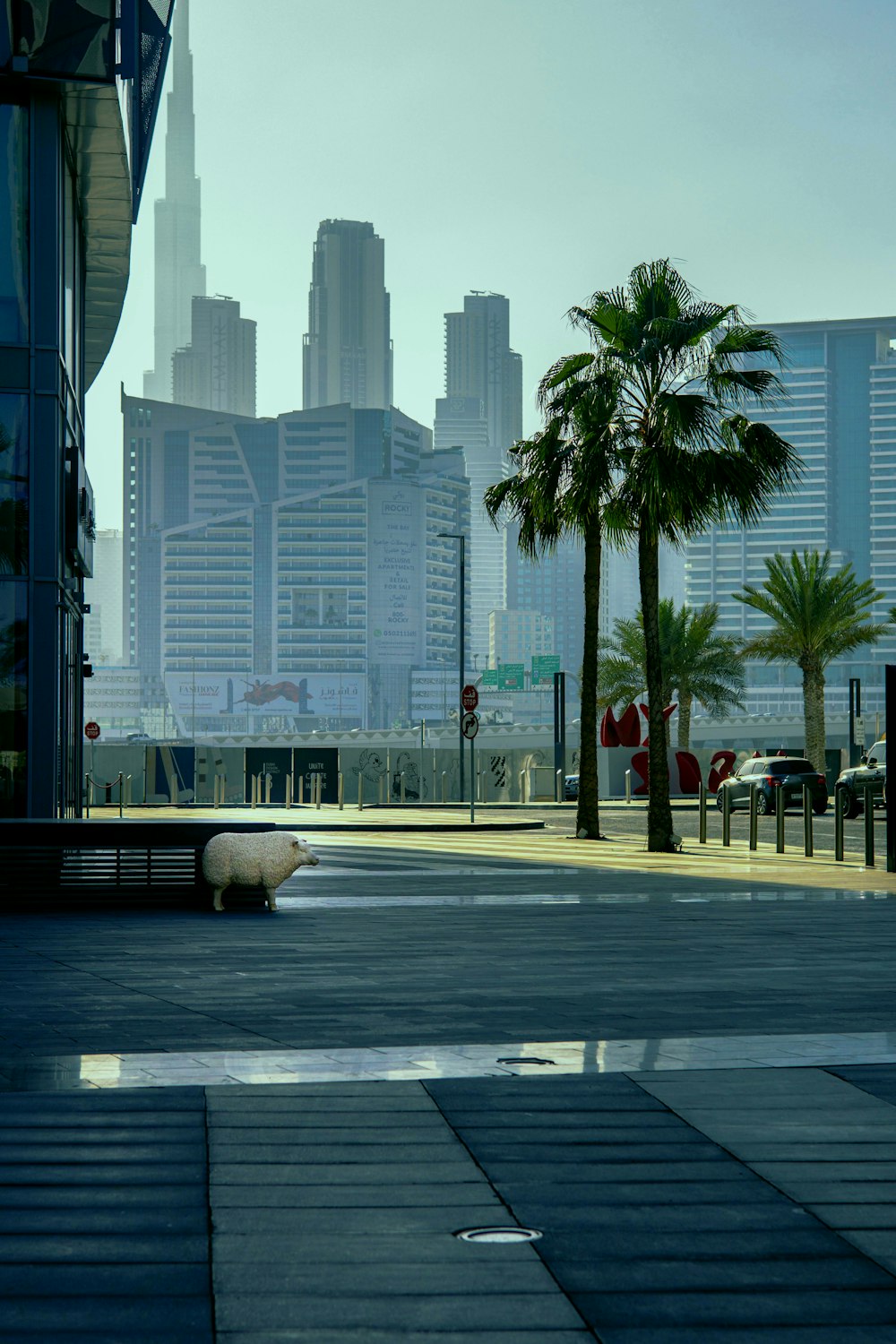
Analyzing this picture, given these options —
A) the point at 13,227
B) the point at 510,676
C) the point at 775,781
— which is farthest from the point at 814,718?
the point at 510,676

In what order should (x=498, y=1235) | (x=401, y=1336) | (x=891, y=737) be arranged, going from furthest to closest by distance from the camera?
1. (x=891, y=737)
2. (x=498, y=1235)
3. (x=401, y=1336)

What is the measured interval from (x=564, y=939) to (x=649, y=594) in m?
12.0

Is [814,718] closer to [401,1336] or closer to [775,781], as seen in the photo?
[775,781]

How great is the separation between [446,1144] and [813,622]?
49.4m

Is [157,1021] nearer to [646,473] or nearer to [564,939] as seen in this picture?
[564,939]

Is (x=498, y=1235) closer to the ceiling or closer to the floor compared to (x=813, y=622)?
closer to the floor

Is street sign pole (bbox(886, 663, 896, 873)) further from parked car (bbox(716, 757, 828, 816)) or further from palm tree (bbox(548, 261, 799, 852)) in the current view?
parked car (bbox(716, 757, 828, 816))

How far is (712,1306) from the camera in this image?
351 centimetres

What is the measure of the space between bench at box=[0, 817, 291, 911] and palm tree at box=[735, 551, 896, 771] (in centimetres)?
4032

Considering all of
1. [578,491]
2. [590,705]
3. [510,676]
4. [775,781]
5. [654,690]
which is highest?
[510,676]

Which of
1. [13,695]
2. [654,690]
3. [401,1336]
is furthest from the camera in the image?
[654,690]

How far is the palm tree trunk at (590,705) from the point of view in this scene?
26.2 m

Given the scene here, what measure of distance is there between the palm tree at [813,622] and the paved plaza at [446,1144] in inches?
1696

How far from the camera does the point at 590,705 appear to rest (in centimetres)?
2800
